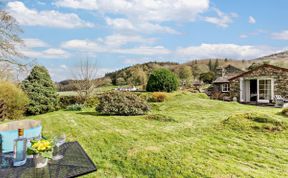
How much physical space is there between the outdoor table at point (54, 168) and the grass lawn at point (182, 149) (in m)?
1.29

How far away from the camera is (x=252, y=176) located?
3906 millimetres

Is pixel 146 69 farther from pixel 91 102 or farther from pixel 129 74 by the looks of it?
pixel 91 102

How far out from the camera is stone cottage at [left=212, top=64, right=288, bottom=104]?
1603 centimetres

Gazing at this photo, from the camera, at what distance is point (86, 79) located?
19562 mm

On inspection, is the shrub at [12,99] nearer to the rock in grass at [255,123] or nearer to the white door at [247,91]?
the rock in grass at [255,123]

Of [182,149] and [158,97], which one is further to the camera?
[158,97]

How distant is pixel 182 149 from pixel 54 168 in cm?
329

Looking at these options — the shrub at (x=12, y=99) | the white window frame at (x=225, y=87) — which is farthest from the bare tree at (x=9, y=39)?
the white window frame at (x=225, y=87)

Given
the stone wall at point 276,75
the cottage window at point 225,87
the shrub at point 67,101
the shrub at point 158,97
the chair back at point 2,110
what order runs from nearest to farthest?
the chair back at point 2,110 < the shrub at point 158,97 < the stone wall at point 276,75 < the shrub at point 67,101 < the cottage window at point 225,87

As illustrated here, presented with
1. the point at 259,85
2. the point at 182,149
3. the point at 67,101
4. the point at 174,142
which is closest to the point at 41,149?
the point at 182,149

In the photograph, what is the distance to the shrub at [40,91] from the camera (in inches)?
555

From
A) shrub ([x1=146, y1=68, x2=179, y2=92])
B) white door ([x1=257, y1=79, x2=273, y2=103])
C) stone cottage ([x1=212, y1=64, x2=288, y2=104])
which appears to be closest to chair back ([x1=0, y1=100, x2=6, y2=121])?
shrub ([x1=146, y1=68, x2=179, y2=92])

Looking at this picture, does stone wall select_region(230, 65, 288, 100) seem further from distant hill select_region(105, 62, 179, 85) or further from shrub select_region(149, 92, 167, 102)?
distant hill select_region(105, 62, 179, 85)

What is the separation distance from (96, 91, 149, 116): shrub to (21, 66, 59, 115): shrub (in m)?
5.29
